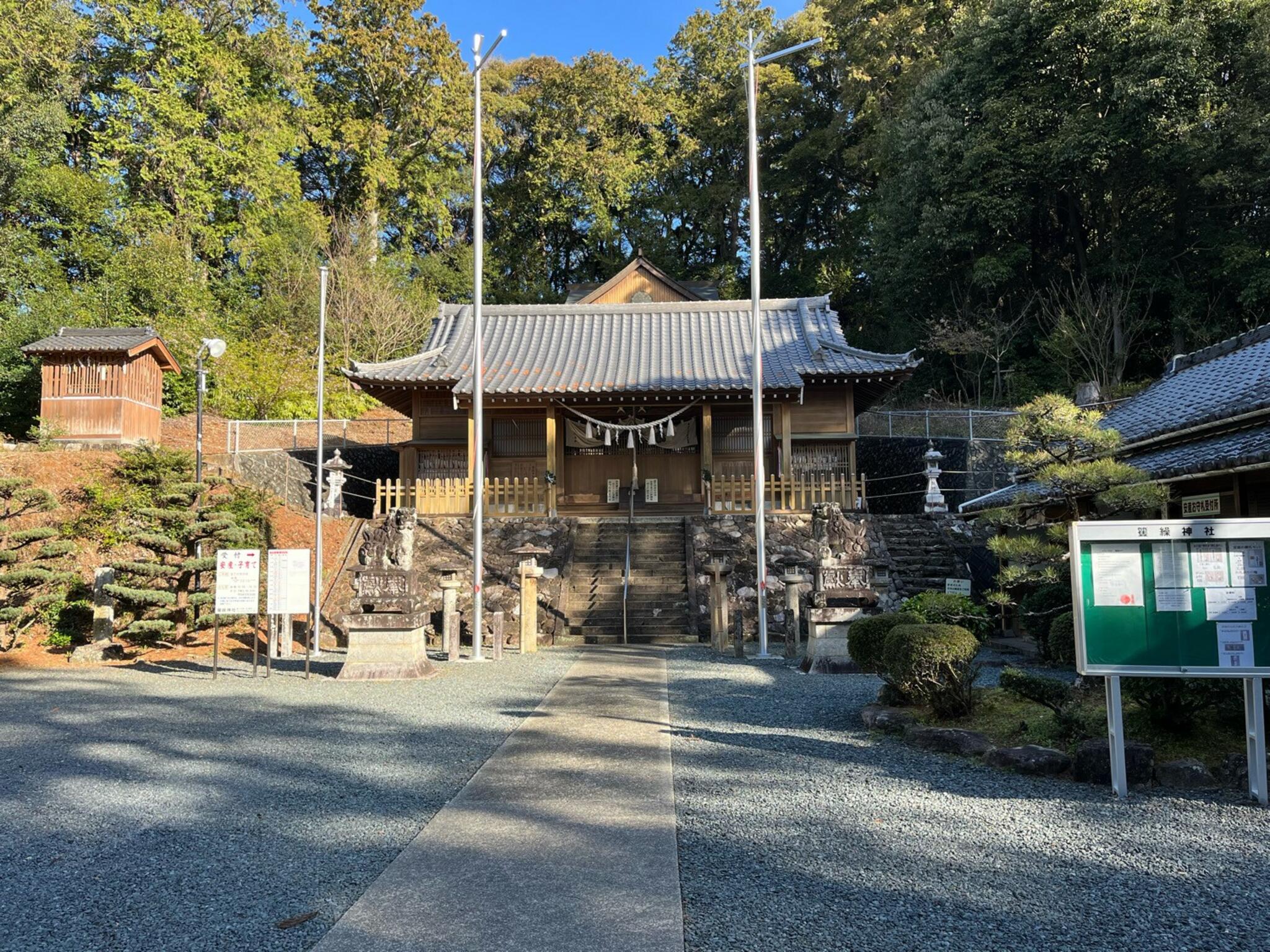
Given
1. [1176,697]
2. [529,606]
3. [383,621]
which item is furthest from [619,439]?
[1176,697]

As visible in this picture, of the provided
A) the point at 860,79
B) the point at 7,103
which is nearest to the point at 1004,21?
the point at 860,79

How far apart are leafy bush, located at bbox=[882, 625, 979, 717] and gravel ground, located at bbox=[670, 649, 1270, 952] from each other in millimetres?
713

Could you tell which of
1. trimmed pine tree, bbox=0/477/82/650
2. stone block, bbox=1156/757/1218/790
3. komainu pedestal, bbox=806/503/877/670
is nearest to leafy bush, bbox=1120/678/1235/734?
stone block, bbox=1156/757/1218/790

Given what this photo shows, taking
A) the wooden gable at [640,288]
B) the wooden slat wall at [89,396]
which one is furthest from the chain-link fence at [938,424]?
the wooden slat wall at [89,396]

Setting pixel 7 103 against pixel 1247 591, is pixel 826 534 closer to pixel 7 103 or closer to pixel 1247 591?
pixel 1247 591

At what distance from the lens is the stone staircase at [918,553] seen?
601 inches

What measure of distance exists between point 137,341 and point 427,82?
61.2ft

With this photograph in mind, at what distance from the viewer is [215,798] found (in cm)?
514

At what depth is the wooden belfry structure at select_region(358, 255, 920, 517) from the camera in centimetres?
1795

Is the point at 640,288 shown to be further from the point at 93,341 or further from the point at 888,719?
the point at 888,719

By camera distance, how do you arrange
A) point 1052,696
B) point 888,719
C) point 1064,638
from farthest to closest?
point 1064,638, point 888,719, point 1052,696

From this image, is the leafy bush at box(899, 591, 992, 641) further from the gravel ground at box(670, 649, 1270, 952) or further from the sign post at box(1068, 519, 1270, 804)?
the sign post at box(1068, 519, 1270, 804)

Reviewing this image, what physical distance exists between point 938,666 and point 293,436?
20877 millimetres

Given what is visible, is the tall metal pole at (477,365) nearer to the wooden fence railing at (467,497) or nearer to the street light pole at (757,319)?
the street light pole at (757,319)
